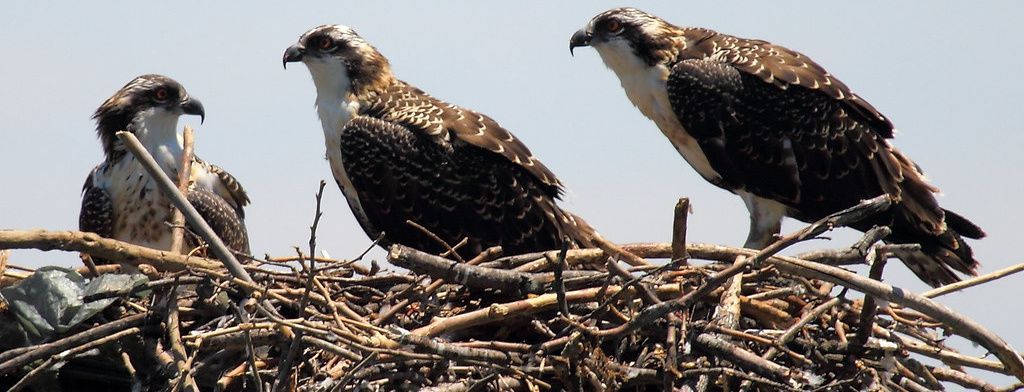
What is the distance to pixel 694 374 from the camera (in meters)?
6.69

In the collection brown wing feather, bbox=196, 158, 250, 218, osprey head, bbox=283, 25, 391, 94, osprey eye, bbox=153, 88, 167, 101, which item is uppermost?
osprey head, bbox=283, 25, 391, 94

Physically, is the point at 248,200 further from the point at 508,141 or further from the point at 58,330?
the point at 58,330

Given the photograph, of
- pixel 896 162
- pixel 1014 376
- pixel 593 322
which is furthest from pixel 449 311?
pixel 896 162

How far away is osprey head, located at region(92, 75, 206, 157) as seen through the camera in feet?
34.4

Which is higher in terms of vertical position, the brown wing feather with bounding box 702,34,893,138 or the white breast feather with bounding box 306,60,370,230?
the brown wing feather with bounding box 702,34,893,138

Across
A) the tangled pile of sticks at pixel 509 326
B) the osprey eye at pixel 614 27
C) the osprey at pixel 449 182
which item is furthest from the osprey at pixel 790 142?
the tangled pile of sticks at pixel 509 326

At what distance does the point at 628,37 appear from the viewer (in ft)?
35.9

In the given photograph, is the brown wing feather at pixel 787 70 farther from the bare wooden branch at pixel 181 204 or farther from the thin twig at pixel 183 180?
the bare wooden branch at pixel 181 204

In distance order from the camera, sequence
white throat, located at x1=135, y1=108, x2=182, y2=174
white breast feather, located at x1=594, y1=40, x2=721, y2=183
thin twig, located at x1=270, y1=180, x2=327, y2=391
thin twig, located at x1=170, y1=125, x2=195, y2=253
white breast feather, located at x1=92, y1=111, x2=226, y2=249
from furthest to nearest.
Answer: white breast feather, located at x1=594, y1=40, x2=721, y2=183 < white throat, located at x1=135, y1=108, x2=182, y2=174 < white breast feather, located at x1=92, y1=111, x2=226, y2=249 < thin twig, located at x1=170, y1=125, x2=195, y2=253 < thin twig, located at x1=270, y1=180, x2=327, y2=391

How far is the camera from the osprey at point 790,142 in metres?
10.5

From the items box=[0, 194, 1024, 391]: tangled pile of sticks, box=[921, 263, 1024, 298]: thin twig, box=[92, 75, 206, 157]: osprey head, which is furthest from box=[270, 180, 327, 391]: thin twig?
box=[92, 75, 206, 157]: osprey head

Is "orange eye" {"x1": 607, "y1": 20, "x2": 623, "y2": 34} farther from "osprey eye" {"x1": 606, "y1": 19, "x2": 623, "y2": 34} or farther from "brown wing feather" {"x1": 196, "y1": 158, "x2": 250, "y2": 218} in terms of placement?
"brown wing feather" {"x1": 196, "y1": 158, "x2": 250, "y2": 218}

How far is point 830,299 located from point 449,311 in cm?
181

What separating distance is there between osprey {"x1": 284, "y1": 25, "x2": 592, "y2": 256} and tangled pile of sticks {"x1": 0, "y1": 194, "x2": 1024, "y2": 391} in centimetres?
188
